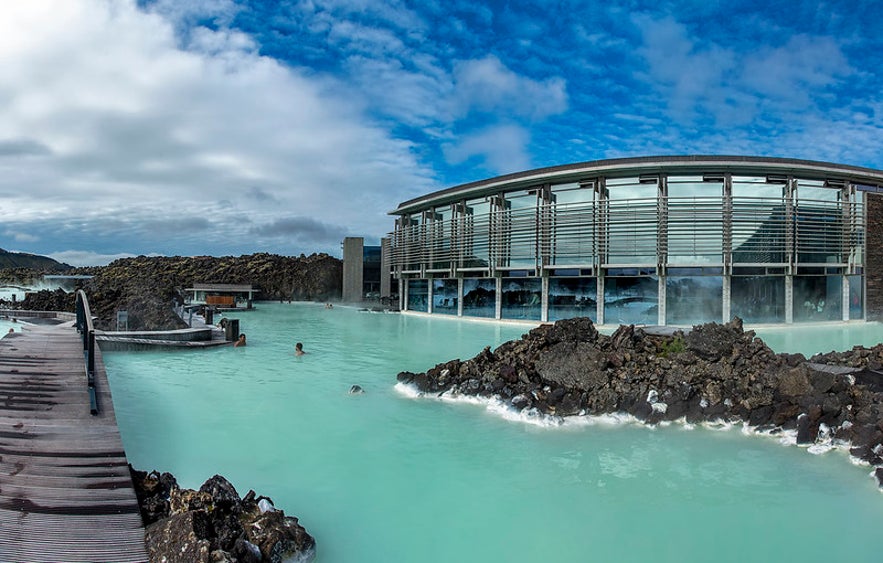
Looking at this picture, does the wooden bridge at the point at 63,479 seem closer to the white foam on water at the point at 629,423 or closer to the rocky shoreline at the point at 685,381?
the white foam on water at the point at 629,423

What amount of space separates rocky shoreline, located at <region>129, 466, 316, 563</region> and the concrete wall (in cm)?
4705

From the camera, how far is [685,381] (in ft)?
33.2

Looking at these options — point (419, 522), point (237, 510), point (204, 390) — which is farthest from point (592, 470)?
point (204, 390)

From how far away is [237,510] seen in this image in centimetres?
486

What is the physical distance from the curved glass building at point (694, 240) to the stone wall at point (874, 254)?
0.09 m

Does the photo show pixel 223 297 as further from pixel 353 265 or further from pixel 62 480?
pixel 62 480

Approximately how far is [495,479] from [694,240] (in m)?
23.0

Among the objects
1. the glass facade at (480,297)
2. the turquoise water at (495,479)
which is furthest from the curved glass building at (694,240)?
the turquoise water at (495,479)

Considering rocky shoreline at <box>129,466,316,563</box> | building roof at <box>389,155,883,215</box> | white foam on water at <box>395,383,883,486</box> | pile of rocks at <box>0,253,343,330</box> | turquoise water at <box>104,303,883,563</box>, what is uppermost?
building roof at <box>389,155,883,215</box>

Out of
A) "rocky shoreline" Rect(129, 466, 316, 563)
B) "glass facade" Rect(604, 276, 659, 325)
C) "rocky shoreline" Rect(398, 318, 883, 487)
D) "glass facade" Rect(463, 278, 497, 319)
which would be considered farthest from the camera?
"glass facade" Rect(463, 278, 497, 319)

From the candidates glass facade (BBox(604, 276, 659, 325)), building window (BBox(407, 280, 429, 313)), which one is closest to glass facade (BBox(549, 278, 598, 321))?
glass facade (BBox(604, 276, 659, 325))

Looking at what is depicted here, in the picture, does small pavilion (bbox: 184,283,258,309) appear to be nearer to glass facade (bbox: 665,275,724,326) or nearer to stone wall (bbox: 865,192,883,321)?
glass facade (bbox: 665,275,724,326)

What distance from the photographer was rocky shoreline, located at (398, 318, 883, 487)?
28.1 feet

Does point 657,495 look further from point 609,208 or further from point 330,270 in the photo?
point 330,270
